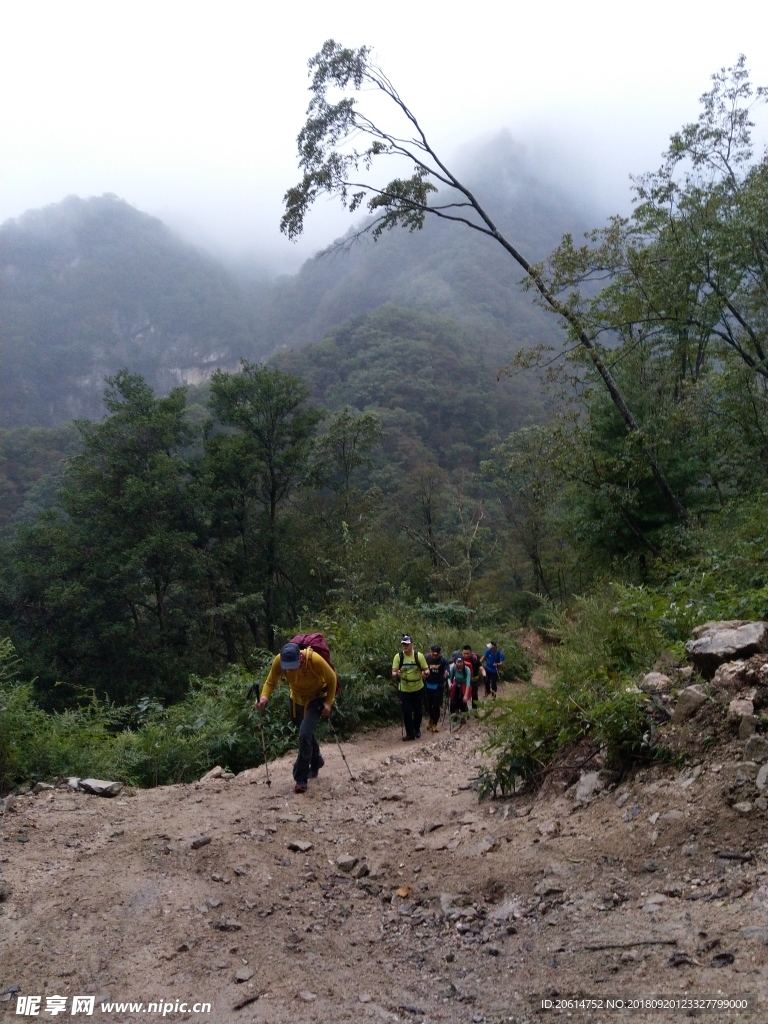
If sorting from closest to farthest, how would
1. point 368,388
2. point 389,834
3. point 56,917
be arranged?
point 56,917, point 389,834, point 368,388

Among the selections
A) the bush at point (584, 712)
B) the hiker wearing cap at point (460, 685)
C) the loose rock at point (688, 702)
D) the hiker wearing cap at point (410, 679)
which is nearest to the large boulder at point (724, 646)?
the loose rock at point (688, 702)

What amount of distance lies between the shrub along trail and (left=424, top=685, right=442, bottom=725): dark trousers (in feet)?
15.5

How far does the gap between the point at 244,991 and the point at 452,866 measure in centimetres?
171

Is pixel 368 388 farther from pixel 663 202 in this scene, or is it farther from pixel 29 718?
pixel 29 718

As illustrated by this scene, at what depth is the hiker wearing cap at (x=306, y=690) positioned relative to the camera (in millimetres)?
6457

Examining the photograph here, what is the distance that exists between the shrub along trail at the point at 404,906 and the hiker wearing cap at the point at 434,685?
180 inches

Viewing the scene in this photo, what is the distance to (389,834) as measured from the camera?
17.7 ft

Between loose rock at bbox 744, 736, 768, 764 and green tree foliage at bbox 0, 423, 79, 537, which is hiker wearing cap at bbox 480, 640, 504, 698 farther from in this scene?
green tree foliage at bbox 0, 423, 79, 537

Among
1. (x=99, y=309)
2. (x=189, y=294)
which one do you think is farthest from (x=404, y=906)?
(x=189, y=294)

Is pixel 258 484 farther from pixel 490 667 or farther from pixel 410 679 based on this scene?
pixel 410 679

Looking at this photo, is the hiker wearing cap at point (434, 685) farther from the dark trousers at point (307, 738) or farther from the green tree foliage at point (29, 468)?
the green tree foliage at point (29, 468)

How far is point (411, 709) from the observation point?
9.90 metres

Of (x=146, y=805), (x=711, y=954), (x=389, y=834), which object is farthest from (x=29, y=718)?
(x=711, y=954)

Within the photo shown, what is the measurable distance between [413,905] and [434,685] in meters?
6.32
